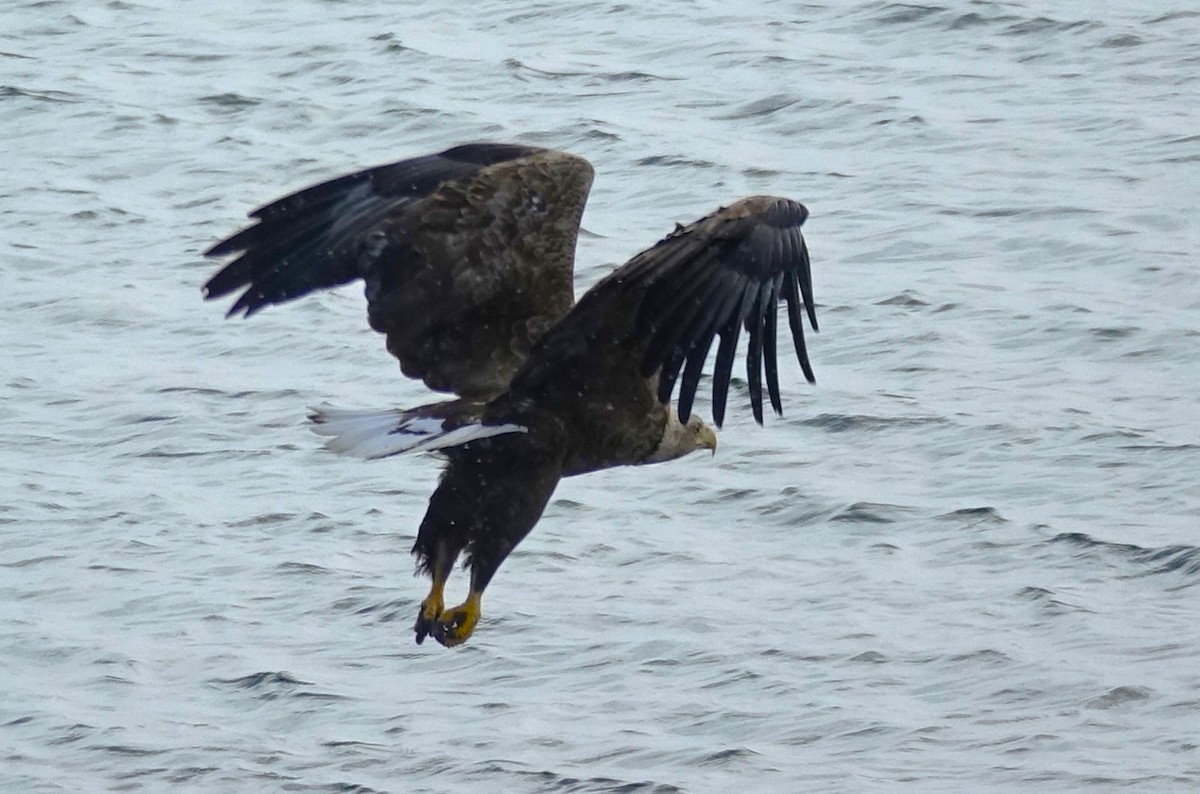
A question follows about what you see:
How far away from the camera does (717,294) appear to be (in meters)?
5.61

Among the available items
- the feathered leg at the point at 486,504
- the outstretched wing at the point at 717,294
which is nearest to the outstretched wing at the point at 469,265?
the feathered leg at the point at 486,504

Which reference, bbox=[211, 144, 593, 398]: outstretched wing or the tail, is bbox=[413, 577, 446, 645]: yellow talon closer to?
the tail

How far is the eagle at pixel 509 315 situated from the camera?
5.66 meters

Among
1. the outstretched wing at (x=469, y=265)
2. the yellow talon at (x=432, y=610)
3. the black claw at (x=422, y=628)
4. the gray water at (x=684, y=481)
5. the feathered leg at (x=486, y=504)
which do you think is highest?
the outstretched wing at (x=469, y=265)

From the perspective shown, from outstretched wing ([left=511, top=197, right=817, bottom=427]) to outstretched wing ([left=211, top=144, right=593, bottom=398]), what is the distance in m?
0.39

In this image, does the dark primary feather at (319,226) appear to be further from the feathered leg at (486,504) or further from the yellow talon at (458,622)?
the yellow talon at (458,622)

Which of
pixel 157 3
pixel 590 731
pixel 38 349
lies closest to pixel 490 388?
pixel 590 731

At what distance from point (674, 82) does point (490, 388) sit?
6.79 metres

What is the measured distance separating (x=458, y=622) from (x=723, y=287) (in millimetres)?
1094

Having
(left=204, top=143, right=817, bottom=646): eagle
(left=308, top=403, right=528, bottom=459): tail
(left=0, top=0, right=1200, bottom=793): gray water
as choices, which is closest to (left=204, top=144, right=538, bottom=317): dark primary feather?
(left=204, top=143, right=817, bottom=646): eagle

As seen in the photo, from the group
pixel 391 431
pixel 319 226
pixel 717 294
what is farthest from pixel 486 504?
pixel 319 226

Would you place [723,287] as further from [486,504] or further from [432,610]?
[432,610]

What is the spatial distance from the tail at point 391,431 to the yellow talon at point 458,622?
390mm

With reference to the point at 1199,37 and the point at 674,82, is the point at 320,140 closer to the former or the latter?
the point at 674,82
